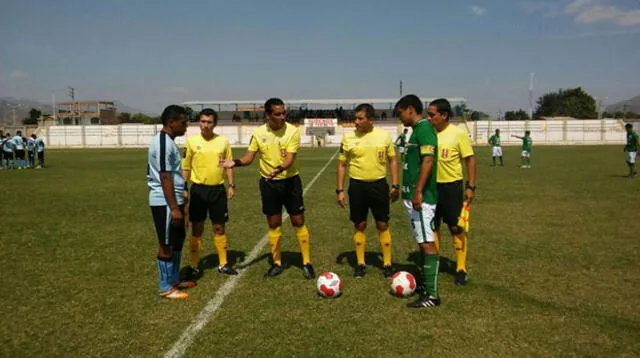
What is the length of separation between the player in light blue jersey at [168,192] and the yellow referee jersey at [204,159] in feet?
2.75

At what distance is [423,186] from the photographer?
5156 millimetres

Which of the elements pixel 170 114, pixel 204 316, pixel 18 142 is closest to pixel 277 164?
pixel 170 114

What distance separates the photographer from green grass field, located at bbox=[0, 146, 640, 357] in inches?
168

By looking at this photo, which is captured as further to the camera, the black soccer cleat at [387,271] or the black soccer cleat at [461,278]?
the black soccer cleat at [387,271]

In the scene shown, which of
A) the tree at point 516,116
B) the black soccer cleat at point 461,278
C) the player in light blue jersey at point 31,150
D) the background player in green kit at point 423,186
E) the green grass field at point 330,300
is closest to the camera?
the green grass field at point 330,300

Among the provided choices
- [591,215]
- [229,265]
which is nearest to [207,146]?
[229,265]

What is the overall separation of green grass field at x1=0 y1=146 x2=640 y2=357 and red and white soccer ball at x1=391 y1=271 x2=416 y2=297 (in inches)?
6.1

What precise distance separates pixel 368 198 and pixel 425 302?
1.67m

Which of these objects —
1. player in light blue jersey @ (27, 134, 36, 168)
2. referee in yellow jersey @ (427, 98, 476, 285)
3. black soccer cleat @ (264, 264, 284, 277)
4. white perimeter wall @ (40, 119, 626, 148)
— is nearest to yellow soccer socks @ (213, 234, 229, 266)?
black soccer cleat @ (264, 264, 284, 277)

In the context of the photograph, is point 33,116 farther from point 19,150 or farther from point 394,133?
point 19,150

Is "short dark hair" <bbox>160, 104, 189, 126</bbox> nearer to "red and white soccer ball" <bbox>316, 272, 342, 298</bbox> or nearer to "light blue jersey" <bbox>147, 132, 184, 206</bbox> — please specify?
"light blue jersey" <bbox>147, 132, 184, 206</bbox>

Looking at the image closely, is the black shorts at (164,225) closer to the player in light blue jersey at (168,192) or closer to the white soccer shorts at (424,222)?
the player in light blue jersey at (168,192)

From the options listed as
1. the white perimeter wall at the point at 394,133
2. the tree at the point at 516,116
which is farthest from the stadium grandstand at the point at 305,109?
the tree at the point at 516,116

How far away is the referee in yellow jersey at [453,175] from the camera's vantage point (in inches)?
236
